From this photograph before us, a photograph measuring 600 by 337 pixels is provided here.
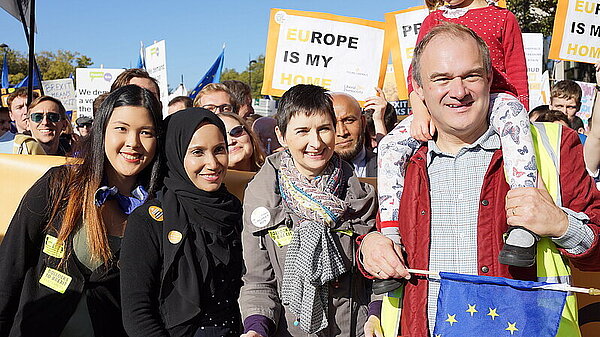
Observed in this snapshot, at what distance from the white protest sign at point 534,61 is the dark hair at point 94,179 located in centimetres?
821

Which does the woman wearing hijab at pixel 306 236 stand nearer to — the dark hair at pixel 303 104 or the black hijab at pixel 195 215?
the dark hair at pixel 303 104

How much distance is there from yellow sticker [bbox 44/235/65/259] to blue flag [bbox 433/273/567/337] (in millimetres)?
1916

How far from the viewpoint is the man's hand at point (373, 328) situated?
8.75 ft

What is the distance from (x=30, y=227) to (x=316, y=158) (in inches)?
59.1

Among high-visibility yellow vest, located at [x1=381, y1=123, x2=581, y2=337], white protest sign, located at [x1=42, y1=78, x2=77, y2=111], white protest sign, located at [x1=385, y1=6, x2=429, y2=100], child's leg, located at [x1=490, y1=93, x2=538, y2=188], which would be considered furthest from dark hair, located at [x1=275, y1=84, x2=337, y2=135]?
white protest sign, located at [x1=42, y1=78, x2=77, y2=111]

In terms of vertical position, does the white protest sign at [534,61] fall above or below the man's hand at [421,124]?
above

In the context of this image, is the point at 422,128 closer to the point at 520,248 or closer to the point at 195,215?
the point at 520,248

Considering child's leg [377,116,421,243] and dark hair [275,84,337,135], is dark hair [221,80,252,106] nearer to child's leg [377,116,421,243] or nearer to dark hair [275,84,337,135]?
dark hair [275,84,337,135]

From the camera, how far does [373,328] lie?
271cm

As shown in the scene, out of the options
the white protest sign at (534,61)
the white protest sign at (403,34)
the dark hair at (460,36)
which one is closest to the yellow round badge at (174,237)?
the dark hair at (460,36)

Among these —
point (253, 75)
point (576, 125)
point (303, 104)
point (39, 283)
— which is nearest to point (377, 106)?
point (303, 104)

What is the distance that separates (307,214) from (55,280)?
1329 mm

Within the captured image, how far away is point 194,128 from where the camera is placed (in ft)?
10.9

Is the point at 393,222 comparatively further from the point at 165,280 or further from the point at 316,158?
the point at 165,280
